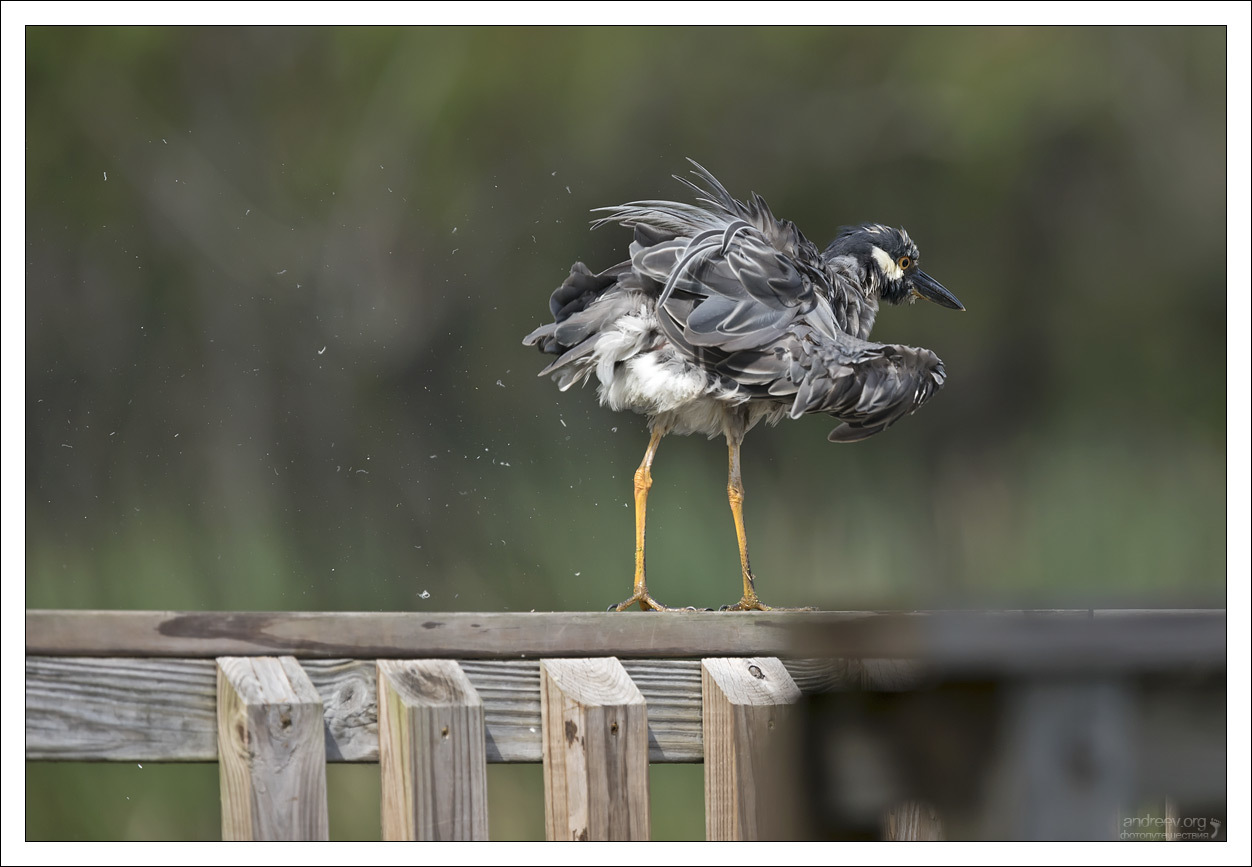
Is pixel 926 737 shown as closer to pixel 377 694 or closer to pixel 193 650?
pixel 377 694

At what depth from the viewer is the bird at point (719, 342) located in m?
2.88

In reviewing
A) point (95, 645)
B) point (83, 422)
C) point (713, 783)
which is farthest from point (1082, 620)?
point (83, 422)

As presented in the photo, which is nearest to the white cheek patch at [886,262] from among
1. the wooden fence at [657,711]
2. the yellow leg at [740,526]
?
the yellow leg at [740,526]

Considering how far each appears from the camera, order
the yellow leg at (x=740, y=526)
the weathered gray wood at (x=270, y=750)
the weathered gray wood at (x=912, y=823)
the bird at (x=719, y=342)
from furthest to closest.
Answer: the yellow leg at (x=740, y=526)
the bird at (x=719, y=342)
the weathered gray wood at (x=912, y=823)
the weathered gray wood at (x=270, y=750)

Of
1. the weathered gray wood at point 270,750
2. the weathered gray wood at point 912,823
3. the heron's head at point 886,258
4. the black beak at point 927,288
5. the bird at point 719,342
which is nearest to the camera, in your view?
the weathered gray wood at point 270,750

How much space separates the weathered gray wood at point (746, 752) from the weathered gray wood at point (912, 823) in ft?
0.72

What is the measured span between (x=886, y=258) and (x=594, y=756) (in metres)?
2.39

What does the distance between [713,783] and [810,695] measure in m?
0.21

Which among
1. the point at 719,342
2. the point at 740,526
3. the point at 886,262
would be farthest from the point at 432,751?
the point at 886,262

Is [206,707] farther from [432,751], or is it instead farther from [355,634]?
[432,751]

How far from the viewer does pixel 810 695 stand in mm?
1961

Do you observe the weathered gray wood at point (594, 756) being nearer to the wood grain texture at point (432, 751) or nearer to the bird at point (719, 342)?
the wood grain texture at point (432, 751)

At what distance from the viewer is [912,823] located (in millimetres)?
2047

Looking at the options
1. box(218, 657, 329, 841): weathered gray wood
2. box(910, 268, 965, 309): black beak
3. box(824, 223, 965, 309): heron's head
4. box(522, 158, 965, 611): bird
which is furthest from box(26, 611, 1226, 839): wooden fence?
box(910, 268, 965, 309): black beak
